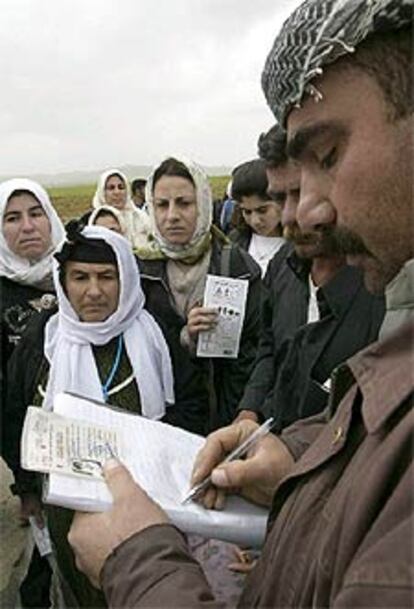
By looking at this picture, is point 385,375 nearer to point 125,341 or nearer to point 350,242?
point 350,242

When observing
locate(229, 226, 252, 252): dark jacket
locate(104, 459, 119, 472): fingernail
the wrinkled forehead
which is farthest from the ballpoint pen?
locate(229, 226, 252, 252): dark jacket

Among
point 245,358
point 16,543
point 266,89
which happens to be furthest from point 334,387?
point 16,543

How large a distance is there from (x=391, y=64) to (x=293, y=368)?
1288mm

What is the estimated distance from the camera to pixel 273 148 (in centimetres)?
230

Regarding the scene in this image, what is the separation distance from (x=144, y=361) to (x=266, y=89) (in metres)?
1.67

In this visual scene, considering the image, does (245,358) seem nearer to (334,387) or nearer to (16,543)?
(16,543)

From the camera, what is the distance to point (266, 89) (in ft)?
3.82

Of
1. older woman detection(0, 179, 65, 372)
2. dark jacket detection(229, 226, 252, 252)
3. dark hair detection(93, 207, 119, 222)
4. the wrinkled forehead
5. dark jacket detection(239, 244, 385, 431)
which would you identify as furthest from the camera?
dark hair detection(93, 207, 119, 222)

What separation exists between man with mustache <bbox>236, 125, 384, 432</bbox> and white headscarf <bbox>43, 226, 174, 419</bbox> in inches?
13.8

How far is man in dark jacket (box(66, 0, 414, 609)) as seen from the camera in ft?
2.44

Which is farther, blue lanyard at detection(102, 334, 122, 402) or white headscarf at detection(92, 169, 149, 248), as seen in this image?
white headscarf at detection(92, 169, 149, 248)

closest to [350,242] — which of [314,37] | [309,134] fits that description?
[309,134]

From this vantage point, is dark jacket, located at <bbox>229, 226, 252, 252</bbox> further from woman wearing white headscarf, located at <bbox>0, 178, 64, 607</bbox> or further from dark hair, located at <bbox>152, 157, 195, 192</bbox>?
woman wearing white headscarf, located at <bbox>0, 178, 64, 607</bbox>

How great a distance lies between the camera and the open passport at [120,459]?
1090 millimetres
